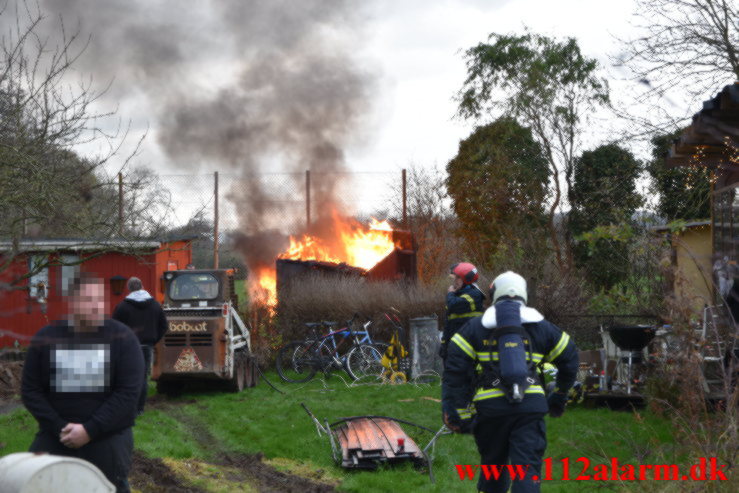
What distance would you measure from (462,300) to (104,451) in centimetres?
542

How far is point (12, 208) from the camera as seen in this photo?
875 cm

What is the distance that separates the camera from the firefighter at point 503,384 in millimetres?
5027

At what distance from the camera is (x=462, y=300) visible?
912 centimetres

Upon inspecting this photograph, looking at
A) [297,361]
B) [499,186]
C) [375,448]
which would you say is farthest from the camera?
[499,186]

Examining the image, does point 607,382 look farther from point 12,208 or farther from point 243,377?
point 12,208

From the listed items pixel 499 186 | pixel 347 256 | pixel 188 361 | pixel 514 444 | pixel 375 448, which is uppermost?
pixel 499 186

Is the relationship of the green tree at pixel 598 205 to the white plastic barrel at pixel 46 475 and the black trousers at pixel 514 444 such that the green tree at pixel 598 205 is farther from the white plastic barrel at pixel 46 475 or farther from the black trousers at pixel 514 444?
the white plastic barrel at pixel 46 475

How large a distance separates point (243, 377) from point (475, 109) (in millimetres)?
13454

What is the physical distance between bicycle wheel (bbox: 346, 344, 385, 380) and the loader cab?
2.99m

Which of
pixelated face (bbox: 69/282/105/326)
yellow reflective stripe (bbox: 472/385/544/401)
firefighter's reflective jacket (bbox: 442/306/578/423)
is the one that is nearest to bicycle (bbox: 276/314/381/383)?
firefighter's reflective jacket (bbox: 442/306/578/423)
